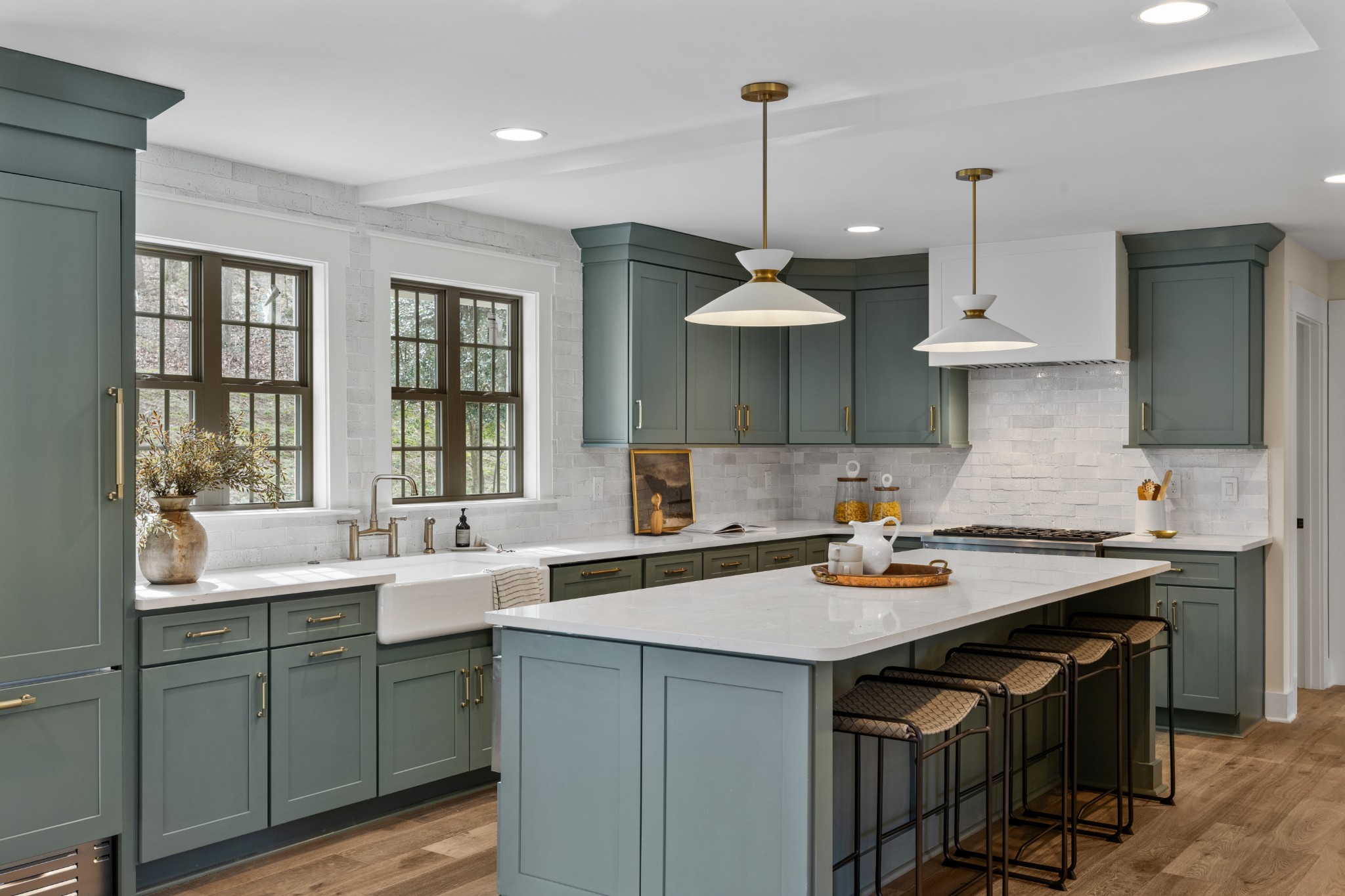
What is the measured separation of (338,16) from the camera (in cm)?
301

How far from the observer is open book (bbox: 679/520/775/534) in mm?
6371

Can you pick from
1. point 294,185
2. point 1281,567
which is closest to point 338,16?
point 294,185

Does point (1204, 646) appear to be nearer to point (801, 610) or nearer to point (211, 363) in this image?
point (801, 610)

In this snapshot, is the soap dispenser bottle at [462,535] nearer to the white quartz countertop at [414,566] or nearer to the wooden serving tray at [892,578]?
the white quartz countertop at [414,566]

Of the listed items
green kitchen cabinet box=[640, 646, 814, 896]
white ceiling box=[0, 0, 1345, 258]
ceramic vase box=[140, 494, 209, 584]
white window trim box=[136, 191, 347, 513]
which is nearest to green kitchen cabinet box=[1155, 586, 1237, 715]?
white ceiling box=[0, 0, 1345, 258]

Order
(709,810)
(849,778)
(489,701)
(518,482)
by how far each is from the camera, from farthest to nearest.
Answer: (518,482)
(489,701)
(849,778)
(709,810)

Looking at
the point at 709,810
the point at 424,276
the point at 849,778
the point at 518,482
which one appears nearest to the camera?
the point at 709,810

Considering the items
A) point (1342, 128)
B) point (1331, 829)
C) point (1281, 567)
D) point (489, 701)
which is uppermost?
point (1342, 128)

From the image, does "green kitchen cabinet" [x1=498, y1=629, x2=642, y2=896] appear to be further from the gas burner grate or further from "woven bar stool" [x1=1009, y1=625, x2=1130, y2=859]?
the gas burner grate

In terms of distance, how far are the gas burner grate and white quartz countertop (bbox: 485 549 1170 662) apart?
1.60 m

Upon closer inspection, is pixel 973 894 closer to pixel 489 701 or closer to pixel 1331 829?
pixel 1331 829

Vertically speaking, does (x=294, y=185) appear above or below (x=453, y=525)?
above

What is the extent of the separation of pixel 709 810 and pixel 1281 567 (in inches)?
175

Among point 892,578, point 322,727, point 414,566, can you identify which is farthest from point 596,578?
point 892,578
